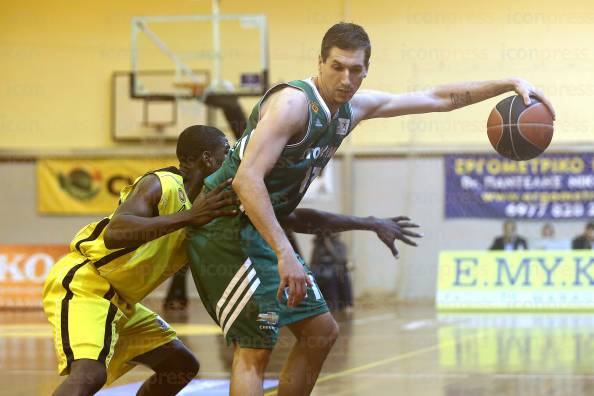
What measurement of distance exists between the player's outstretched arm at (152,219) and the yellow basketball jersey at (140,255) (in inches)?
7.8

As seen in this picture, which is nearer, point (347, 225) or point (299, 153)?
point (299, 153)

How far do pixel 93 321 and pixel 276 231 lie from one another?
1.02 meters

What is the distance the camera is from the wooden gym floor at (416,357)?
21.1 feet

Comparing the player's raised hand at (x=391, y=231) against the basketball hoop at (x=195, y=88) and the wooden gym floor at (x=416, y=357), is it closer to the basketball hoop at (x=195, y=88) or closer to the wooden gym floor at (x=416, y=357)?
the wooden gym floor at (x=416, y=357)

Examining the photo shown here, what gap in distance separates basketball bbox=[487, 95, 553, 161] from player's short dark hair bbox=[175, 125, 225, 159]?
1.37 m

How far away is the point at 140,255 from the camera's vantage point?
4.25 meters

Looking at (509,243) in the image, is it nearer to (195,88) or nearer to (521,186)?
(521,186)

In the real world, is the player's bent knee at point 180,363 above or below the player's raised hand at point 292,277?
below

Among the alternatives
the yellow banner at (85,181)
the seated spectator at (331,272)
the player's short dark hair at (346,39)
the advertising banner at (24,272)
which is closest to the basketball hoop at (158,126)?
the yellow banner at (85,181)

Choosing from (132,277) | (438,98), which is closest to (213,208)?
(132,277)

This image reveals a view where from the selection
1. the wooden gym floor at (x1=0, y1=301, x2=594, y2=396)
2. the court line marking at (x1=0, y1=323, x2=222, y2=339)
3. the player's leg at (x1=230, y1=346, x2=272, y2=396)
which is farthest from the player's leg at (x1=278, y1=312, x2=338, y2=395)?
the court line marking at (x1=0, y1=323, x2=222, y2=339)

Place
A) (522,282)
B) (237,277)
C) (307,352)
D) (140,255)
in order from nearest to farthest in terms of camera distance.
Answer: (237,277)
(307,352)
(140,255)
(522,282)

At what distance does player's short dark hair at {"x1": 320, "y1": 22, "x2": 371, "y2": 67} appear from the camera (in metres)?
3.80

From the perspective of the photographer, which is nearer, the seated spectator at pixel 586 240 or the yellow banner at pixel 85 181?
the seated spectator at pixel 586 240
